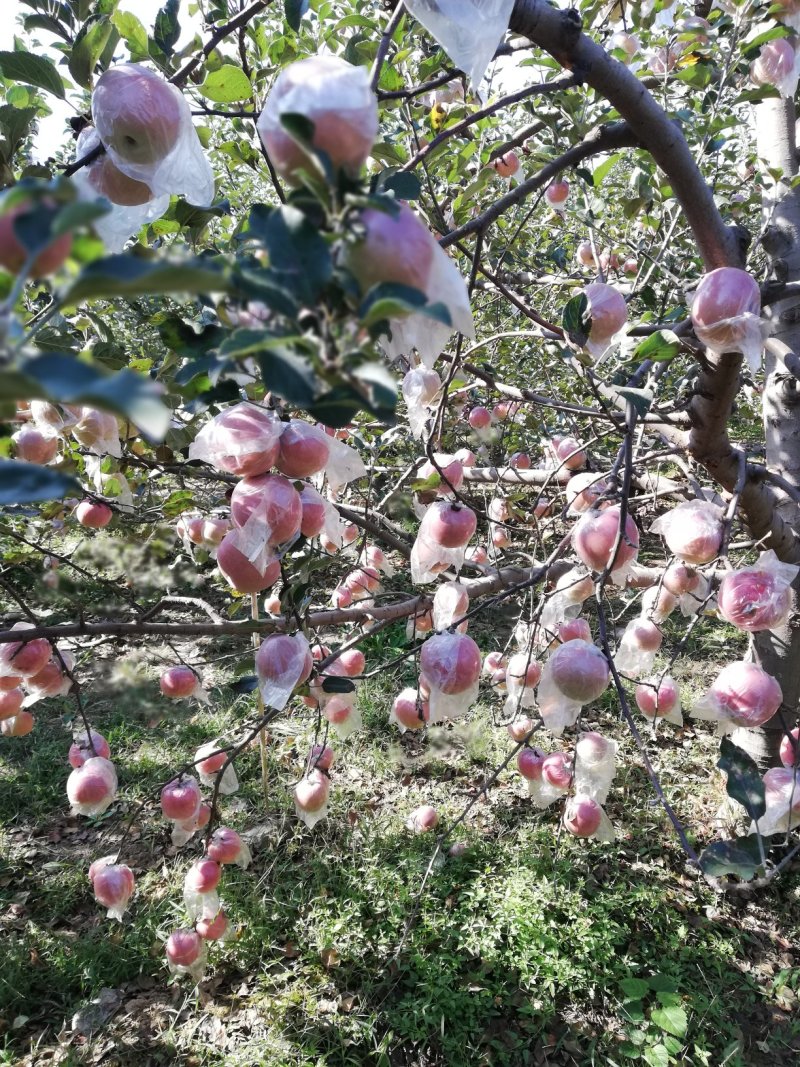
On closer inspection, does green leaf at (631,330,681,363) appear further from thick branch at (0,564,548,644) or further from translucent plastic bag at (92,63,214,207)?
translucent plastic bag at (92,63,214,207)

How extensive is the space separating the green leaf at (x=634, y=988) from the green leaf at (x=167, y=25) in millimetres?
2202

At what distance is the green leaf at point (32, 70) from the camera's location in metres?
0.70

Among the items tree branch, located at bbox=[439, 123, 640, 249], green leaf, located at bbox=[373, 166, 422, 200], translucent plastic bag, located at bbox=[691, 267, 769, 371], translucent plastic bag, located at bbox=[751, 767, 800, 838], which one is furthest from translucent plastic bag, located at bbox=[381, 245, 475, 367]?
translucent plastic bag, located at bbox=[751, 767, 800, 838]

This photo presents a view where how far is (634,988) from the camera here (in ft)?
5.57

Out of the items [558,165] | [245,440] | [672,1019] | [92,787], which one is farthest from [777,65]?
[672,1019]

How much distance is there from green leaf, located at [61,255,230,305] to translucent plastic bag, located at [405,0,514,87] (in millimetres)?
516

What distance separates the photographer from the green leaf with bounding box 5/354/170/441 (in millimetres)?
187

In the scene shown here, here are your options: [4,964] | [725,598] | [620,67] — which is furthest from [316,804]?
[620,67]

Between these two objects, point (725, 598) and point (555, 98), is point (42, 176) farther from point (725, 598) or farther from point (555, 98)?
point (725, 598)

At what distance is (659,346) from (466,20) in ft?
1.26

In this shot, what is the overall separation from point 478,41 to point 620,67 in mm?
398

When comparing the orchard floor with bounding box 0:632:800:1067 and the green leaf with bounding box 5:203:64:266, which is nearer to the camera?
the green leaf with bounding box 5:203:64:266

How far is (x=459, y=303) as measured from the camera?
0.45m

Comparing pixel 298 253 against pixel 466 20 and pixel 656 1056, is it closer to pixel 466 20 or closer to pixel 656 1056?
pixel 466 20
